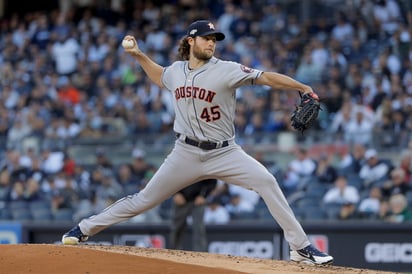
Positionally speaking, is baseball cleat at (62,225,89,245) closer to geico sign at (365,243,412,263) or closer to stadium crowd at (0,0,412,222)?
geico sign at (365,243,412,263)

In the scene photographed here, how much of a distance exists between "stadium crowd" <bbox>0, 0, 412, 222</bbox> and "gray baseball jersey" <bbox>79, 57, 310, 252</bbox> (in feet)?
17.8

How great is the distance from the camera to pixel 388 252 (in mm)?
11961

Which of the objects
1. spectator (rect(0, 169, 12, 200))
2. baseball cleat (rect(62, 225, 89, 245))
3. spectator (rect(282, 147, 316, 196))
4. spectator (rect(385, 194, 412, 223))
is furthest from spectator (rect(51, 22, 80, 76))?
baseball cleat (rect(62, 225, 89, 245))

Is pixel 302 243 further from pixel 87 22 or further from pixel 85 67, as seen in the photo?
pixel 87 22

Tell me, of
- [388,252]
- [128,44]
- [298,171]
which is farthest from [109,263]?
[298,171]

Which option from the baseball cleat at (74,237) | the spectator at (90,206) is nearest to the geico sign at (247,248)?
the spectator at (90,206)

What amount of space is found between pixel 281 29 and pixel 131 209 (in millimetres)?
10723

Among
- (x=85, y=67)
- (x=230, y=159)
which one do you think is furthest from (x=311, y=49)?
(x=230, y=159)

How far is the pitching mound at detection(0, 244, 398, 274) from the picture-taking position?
276 inches

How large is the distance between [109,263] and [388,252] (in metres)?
5.67

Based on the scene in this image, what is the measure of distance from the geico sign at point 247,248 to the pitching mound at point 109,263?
461cm

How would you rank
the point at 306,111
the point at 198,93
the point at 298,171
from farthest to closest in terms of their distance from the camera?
the point at 298,171 < the point at 198,93 < the point at 306,111

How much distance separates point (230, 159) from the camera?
751 cm

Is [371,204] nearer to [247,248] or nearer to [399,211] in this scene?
[399,211]
